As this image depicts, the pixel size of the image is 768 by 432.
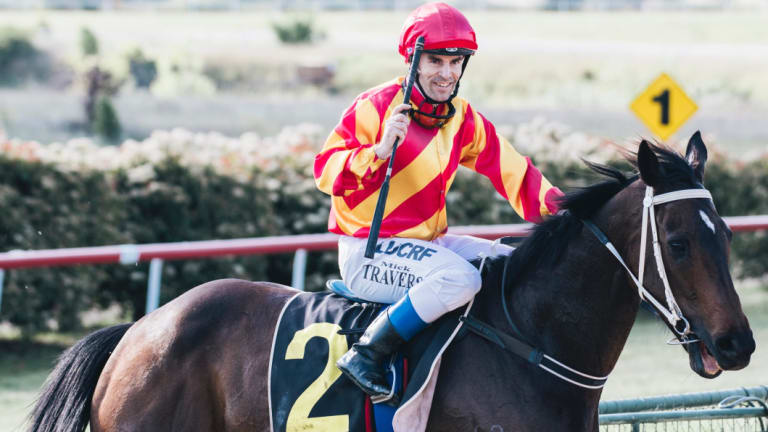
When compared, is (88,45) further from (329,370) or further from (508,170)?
(329,370)

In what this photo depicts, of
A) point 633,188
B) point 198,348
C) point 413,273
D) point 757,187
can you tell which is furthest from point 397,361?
point 757,187

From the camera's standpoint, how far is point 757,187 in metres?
10.5

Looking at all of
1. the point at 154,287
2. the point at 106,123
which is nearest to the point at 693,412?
the point at 154,287

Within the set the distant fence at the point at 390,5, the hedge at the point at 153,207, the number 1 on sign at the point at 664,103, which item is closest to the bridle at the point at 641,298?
the hedge at the point at 153,207

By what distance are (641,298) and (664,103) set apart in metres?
7.05

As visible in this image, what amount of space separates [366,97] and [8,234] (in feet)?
15.2

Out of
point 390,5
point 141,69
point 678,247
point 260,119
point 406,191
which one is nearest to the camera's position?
point 678,247

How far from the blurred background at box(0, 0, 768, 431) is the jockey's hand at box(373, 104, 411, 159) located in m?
0.87

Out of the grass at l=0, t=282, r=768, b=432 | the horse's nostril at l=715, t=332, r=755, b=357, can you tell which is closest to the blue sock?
the horse's nostril at l=715, t=332, r=755, b=357

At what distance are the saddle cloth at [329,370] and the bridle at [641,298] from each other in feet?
0.50

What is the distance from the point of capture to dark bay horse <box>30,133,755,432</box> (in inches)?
122

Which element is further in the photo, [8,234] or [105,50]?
[105,50]

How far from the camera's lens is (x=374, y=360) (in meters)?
3.34

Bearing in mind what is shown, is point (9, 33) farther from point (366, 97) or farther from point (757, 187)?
point (366, 97)
